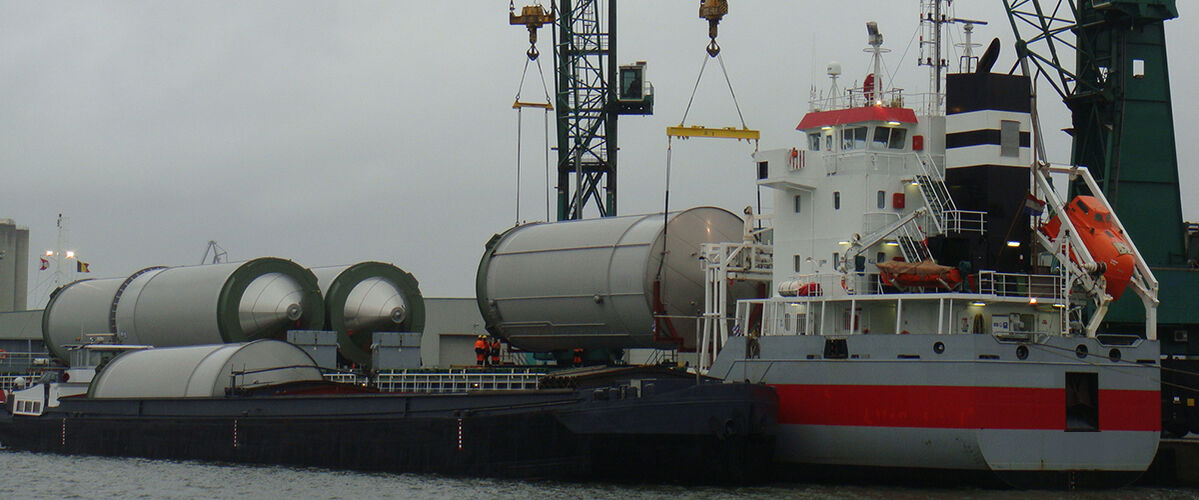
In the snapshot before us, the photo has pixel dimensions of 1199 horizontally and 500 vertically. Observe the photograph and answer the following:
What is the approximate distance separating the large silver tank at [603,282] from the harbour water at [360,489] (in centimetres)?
626

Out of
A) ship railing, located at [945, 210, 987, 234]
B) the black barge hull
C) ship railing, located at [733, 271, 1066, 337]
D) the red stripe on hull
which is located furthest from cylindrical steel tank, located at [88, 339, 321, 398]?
ship railing, located at [945, 210, 987, 234]

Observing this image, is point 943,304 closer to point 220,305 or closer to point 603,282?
point 603,282

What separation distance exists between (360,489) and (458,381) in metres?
5.35

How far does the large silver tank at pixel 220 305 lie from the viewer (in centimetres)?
4569

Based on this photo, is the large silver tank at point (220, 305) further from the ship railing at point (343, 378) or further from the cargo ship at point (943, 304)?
the cargo ship at point (943, 304)

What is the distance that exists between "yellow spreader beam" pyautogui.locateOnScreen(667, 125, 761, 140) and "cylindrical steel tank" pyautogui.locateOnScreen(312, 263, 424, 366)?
33.8 ft

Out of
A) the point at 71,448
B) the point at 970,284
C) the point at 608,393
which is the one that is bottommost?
the point at 71,448

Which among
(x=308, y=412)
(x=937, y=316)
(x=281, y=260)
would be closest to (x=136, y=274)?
(x=281, y=260)

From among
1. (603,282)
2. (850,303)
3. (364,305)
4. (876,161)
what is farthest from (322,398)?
(876,161)

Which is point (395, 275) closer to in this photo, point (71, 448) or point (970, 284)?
point (71, 448)

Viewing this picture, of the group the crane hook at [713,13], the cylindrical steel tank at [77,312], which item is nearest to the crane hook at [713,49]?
the crane hook at [713,13]

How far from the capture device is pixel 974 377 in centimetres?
2989

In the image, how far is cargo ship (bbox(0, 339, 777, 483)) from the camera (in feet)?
101

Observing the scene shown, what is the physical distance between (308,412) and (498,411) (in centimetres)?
675
